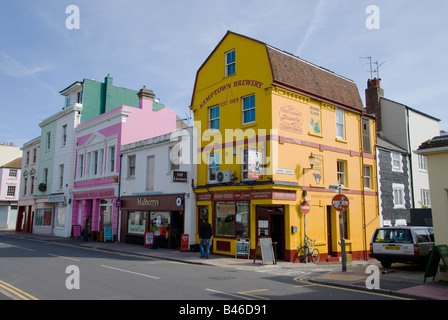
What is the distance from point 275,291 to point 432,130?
24.6 meters

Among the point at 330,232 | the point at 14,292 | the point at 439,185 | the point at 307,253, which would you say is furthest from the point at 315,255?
the point at 14,292

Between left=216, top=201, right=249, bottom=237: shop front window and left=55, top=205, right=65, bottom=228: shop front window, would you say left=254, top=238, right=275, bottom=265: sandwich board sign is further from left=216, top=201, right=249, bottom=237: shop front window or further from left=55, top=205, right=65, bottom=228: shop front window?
left=55, top=205, right=65, bottom=228: shop front window

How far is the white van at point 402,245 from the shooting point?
13750 mm

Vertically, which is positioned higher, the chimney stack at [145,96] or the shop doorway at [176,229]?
the chimney stack at [145,96]

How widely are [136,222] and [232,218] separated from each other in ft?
28.8

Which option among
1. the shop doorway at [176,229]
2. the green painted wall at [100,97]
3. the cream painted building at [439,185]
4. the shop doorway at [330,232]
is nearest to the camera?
the cream painted building at [439,185]

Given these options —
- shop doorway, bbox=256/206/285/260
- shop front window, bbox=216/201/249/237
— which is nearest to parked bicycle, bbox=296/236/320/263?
shop doorway, bbox=256/206/285/260

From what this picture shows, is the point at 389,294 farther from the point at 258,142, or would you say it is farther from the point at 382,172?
the point at 382,172

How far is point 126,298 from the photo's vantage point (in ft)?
26.7

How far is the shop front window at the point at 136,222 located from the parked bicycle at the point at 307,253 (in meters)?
11.0

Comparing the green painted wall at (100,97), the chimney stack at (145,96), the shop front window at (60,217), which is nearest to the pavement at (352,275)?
the chimney stack at (145,96)

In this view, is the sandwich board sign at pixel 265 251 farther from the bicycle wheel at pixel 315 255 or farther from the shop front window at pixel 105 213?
the shop front window at pixel 105 213

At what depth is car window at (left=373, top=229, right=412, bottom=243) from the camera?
14145 millimetres
